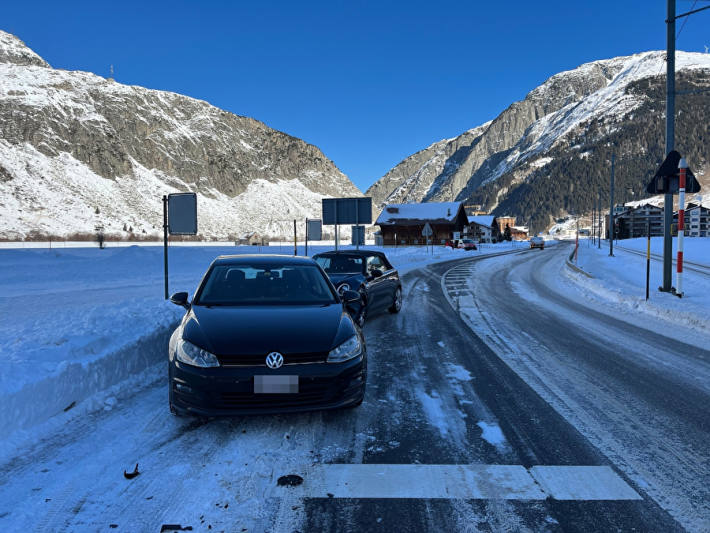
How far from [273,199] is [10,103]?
77.3 m

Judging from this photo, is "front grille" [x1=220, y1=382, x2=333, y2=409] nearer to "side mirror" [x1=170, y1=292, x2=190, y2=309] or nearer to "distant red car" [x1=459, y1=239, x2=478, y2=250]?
"side mirror" [x1=170, y1=292, x2=190, y2=309]

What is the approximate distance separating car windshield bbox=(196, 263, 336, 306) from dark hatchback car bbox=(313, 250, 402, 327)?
2957 mm

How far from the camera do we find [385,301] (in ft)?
32.3

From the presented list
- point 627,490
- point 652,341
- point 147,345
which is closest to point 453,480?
point 627,490

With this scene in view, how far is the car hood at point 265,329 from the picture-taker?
146 inches

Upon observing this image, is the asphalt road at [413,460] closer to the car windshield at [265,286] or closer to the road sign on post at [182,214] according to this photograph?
the car windshield at [265,286]

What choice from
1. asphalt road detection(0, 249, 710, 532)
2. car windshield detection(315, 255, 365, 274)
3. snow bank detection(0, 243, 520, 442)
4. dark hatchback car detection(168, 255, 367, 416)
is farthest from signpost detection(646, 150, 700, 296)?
snow bank detection(0, 243, 520, 442)

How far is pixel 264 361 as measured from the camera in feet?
11.8

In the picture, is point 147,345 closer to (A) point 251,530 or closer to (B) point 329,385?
(B) point 329,385

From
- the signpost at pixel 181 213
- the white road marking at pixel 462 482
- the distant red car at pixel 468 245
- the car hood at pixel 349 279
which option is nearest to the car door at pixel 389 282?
the car hood at pixel 349 279

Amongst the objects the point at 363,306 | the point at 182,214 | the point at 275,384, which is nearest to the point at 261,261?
the point at 275,384

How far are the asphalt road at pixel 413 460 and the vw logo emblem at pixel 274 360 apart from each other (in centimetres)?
58

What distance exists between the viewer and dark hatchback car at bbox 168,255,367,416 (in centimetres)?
357

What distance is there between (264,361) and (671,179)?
459 inches
